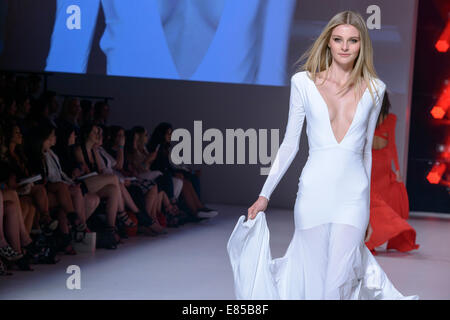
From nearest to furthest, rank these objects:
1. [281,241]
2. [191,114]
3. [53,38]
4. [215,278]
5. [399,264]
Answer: [215,278]
[399,264]
[281,241]
[53,38]
[191,114]

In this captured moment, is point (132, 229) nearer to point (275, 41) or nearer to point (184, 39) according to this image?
point (184, 39)

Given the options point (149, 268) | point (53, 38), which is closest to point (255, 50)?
point (53, 38)

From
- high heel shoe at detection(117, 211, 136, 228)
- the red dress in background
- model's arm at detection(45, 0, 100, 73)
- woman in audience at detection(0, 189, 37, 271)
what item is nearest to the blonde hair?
woman in audience at detection(0, 189, 37, 271)

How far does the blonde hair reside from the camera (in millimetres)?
2445

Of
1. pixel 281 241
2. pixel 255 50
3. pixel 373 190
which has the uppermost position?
pixel 255 50

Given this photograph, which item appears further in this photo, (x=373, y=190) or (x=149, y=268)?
(x=373, y=190)

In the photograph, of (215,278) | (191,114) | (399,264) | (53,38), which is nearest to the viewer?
(215,278)

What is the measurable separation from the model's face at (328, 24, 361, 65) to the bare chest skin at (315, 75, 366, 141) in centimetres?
10

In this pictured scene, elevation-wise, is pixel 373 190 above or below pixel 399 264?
above

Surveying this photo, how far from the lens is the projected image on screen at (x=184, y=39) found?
616cm

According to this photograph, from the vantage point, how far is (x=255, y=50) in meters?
6.16

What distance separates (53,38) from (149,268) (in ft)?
9.38

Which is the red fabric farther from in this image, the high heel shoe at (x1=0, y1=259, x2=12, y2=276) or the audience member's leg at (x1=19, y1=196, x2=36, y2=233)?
the high heel shoe at (x1=0, y1=259, x2=12, y2=276)
